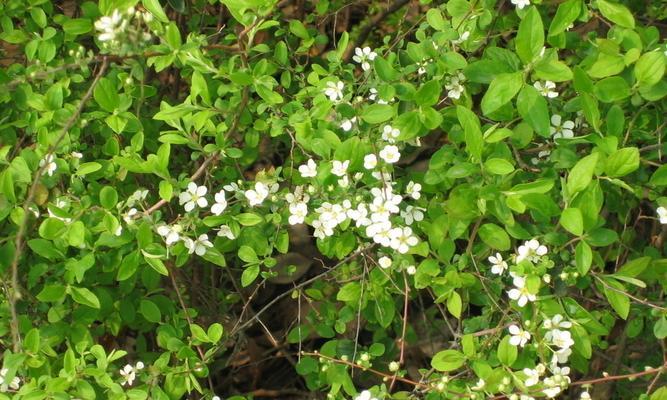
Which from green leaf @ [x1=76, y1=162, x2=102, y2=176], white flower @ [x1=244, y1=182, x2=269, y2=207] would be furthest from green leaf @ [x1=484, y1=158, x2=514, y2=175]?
green leaf @ [x1=76, y1=162, x2=102, y2=176]

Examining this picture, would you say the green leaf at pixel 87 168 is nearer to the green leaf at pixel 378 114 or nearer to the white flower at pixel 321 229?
the white flower at pixel 321 229

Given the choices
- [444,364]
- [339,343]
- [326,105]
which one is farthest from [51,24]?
[444,364]

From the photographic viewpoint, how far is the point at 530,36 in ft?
5.97

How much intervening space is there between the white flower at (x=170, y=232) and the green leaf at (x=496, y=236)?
0.74m

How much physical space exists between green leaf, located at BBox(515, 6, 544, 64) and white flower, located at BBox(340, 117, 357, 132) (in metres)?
0.45

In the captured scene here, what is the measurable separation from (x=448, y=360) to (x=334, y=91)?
0.74 meters

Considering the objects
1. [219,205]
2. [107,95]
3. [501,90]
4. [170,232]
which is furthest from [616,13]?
[107,95]

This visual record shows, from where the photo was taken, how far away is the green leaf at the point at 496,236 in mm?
2008

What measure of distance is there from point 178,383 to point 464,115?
40.3 inches

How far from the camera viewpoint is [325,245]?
7.26ft

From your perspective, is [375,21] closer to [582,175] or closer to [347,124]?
[347,124]

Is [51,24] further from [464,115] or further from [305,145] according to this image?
[464,115]

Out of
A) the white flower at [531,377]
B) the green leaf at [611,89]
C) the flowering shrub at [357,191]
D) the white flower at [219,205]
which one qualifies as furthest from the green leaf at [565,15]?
the white flower at [219,205]

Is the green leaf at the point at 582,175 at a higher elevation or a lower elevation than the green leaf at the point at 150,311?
higher
